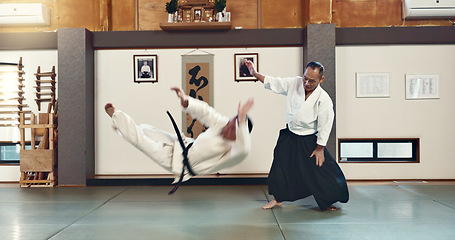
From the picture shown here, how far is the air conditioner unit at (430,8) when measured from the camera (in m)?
5.57

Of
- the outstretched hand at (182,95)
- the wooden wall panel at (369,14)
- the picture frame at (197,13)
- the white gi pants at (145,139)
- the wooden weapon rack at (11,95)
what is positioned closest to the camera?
the outstretched hand at (182,95)

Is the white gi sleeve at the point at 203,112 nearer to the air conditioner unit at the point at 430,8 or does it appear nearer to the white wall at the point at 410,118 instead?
the white wall at the point at 410,118

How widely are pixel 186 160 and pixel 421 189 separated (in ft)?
11.7

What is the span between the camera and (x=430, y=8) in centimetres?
557

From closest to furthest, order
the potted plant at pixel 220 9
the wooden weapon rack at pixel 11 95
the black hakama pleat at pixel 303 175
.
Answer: the black hakama pleat at pixel 303 175 → the potted plant at pixel 220 9 → the wooden weapon rack at pixel 11 95

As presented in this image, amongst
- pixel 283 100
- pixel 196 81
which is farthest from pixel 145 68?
pixel 283 100

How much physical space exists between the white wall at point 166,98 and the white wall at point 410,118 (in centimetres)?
97

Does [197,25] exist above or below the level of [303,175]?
above

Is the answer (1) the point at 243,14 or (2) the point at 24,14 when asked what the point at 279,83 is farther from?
(2) the point at 24,14

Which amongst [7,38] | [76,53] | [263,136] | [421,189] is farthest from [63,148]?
[421,189]

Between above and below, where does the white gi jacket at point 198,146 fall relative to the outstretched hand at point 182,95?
below


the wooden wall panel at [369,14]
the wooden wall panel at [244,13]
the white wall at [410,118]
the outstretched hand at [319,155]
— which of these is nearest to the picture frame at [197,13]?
the wooden wall panel at [244,13]

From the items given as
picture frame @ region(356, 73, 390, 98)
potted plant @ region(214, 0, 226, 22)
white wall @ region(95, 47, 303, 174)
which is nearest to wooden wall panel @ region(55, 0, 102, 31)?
white wall @ region(95, 47, 303, 174)

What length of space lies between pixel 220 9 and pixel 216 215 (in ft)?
9.69
